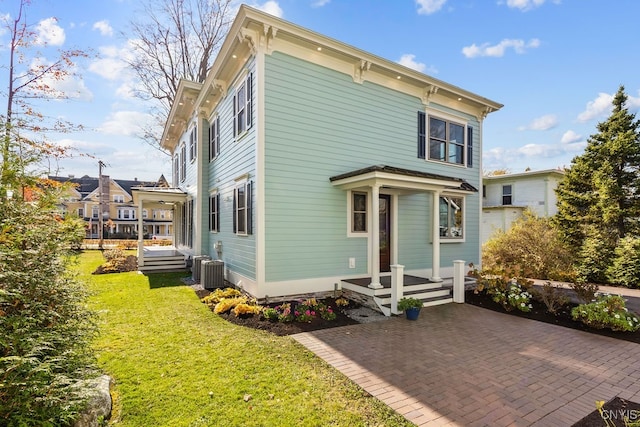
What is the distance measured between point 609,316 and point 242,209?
8.42m

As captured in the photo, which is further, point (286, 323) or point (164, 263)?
point (164, 263)

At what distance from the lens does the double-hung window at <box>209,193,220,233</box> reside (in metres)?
10.8

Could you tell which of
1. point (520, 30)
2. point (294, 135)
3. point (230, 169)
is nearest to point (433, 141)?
point (520, 30)

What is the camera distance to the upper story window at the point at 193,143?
12.4 meters

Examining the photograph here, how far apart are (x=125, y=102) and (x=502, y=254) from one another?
73.5ft

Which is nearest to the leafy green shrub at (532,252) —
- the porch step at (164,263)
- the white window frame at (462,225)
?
the white window frame at (462,225)

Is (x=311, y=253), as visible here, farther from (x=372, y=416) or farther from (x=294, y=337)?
(x=372, y=416)

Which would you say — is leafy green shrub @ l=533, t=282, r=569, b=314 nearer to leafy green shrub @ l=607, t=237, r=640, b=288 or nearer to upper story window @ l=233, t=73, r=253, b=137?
leafy green shrub @ l=607, t=237, r=640, b=288

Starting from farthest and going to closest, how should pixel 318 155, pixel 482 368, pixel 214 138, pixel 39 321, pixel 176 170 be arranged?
1. pixel 176 170
2. pixel 214 138
3. pixel 318 155
4. pixel 482 368
5. pixel 39 321

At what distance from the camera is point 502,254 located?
13.3m

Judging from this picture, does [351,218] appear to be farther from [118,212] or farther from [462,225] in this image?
[118,212]

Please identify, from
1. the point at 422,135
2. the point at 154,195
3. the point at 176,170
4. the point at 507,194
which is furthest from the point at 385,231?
the point at 507,194

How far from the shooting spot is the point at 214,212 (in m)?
11.3

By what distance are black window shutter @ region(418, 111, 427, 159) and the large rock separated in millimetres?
9553
